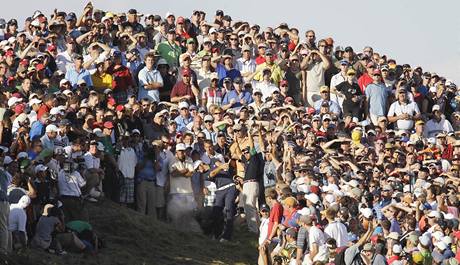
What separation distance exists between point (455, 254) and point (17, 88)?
10.0 meters

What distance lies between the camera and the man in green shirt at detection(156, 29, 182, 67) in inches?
1505

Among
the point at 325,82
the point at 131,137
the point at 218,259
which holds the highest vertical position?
the point at 325,82

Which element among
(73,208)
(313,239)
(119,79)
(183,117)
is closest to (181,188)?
(183,117)

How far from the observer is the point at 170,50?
3844 cm

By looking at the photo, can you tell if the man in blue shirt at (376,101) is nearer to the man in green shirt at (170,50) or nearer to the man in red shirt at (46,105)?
the man in green shirt at (170,50)

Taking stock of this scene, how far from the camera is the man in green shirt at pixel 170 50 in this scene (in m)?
38.2

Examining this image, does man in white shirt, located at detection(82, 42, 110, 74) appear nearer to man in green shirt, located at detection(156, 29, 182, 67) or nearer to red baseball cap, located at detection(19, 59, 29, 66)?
red baseball cap, located at detection(19, 59, 29, 66)

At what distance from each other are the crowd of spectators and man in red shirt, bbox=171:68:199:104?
0.14ft

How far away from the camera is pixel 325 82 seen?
4019cm

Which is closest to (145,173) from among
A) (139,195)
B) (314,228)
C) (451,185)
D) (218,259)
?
(139,195)

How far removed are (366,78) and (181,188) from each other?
9.18 m

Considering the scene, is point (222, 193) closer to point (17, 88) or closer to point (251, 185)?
point (251, 185)

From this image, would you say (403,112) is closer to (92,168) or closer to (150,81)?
(150,81)

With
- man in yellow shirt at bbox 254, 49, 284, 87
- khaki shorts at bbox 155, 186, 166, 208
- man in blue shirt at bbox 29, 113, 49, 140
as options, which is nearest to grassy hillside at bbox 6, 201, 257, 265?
khaki shorts at bbox 155, 186, 166, 208
